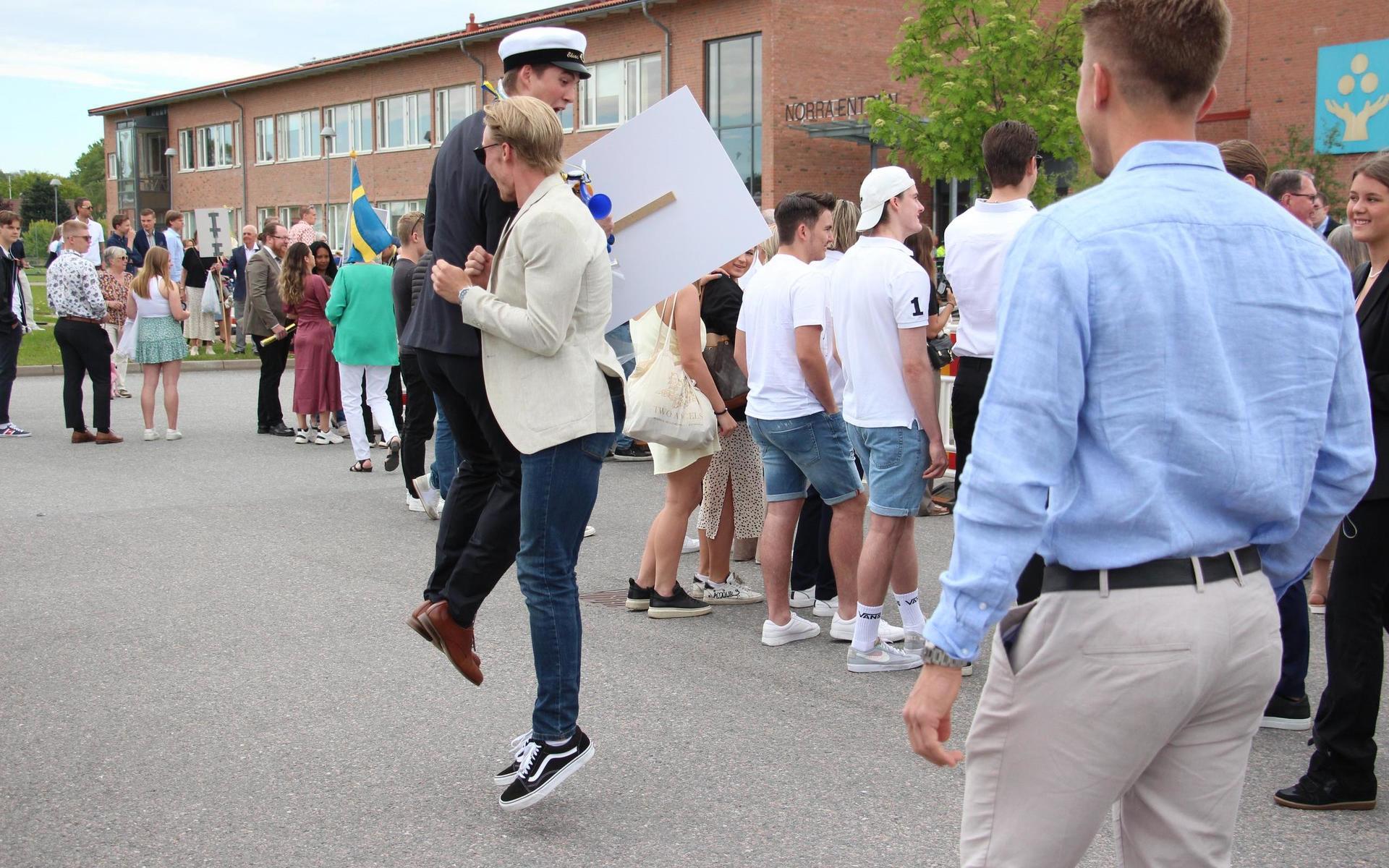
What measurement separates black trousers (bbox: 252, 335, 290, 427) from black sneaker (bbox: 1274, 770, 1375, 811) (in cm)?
1155

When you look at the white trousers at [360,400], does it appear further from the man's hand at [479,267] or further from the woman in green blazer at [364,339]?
the man's hand at [479,267]

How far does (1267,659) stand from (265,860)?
105 inches

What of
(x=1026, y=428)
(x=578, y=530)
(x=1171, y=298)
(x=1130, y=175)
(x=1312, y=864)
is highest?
(x=1130, y=175)

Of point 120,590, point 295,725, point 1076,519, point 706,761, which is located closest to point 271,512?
point 120,590

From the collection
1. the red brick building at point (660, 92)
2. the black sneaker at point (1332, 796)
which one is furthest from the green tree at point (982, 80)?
the black sneaker at point (1332, 796)

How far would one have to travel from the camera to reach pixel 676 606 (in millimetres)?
6254

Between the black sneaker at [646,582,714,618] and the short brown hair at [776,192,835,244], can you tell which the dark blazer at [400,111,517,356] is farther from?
the black sneaker at [646,582,714,618]

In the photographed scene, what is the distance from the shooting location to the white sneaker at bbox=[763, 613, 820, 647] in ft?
18.9

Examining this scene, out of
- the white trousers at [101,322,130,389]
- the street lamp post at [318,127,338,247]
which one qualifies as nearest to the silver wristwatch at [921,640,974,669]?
the white trousers at [101,322,130,389]

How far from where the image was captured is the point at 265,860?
3486 millimetres

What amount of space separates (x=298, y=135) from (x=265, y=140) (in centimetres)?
264

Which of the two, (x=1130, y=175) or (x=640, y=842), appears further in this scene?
(x=640, y=842)

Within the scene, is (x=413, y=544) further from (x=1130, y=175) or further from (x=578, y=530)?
(x=1130, y=175)

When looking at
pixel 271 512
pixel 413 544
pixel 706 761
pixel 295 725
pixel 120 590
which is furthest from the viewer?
pixel 271 512
